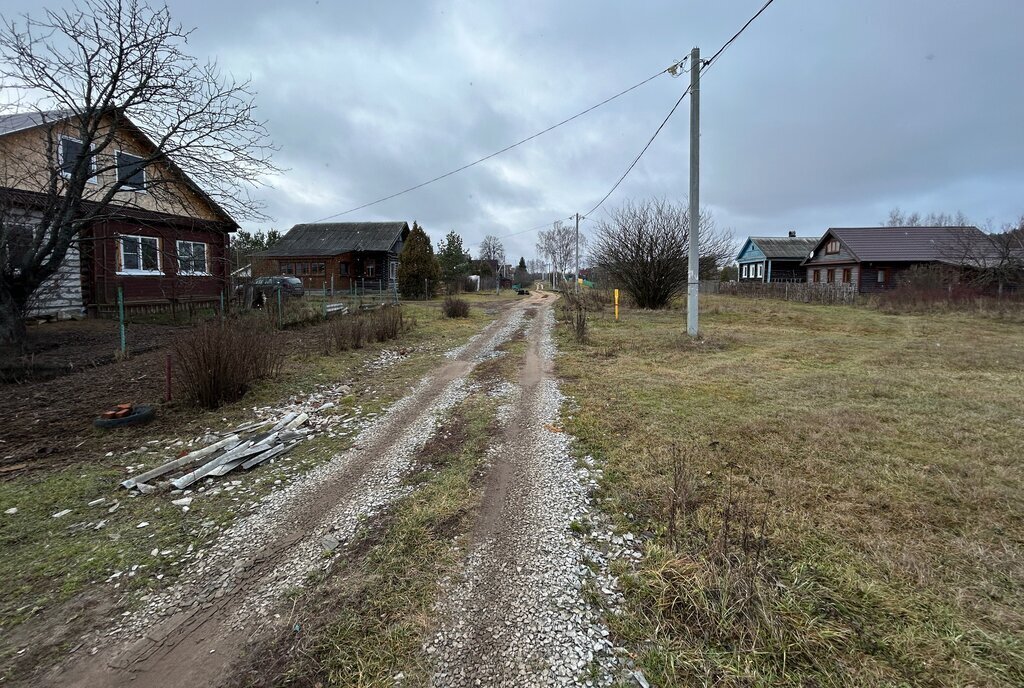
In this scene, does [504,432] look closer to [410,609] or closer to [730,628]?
[410,609]

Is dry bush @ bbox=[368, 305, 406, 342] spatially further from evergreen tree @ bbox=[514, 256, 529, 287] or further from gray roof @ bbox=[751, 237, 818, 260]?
evergreen tree @ bbox=[514, 256, 529, 287]

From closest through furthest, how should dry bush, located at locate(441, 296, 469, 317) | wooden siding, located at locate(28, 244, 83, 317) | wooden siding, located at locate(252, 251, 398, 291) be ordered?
1. wooden siding, located at locate(28, 244, 83, 317)
2. dry bush, located at locate(441, 296, 469, 317)
3. wooden siding, located at locate(252, 251, 398, 291)

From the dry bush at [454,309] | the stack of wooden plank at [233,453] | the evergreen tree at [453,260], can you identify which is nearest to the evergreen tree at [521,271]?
the evergreen tree at [453,260]

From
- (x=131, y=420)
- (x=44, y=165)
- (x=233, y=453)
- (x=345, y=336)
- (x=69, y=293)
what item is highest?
(x=44, y=165)

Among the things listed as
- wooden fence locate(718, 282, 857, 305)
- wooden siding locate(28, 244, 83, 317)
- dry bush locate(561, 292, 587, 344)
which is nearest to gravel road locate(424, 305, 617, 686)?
dry bush locate(561, 292, 587, 344)

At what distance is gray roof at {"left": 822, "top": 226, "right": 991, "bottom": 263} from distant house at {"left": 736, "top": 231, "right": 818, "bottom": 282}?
10362 mm

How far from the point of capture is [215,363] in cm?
637

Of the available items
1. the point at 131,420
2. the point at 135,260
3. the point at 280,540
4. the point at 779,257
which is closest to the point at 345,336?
the point at 131,420

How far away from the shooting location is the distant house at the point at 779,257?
48.0 meters

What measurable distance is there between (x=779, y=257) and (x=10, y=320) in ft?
184

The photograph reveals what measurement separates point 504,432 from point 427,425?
1.08 metres

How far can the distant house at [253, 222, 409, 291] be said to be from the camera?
109 ft

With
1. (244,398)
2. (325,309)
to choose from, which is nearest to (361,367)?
(244,398)

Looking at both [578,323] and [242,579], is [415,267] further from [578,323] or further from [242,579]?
[242,579]
